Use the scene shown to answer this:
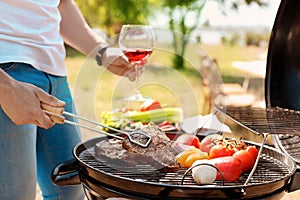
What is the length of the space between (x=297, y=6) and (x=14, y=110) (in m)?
1.59

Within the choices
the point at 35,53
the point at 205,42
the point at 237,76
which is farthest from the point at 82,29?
the point at 205,42

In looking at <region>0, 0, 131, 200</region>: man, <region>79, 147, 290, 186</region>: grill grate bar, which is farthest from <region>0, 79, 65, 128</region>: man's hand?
<region>79, 147, 290, 186</region>: grill grate bar

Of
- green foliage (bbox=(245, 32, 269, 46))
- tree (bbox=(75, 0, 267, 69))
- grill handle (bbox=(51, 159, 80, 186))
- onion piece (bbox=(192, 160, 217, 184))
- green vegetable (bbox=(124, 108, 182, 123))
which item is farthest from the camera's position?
green foliage (bbox=(245, 32, 269, 46))

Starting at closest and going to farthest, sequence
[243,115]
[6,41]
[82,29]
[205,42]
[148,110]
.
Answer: [6,41] < [243,115] < [82,29] < [148,110] < [205,42]

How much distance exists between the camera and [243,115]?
235 centimetres

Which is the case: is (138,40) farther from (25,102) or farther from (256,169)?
(256,169)

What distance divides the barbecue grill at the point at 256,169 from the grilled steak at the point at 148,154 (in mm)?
29

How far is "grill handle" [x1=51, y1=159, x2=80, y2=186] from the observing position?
1.97 meters

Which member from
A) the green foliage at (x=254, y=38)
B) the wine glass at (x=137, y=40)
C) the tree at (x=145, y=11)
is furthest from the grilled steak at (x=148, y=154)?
the green foliage at (x=254, y=38)

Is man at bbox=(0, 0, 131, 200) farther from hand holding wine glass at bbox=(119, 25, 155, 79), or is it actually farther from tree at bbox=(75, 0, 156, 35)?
tree at bbox=(75, 0, 156, 35)

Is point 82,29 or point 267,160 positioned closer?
point 267,160

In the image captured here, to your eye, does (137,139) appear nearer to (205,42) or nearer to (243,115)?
(243,115)

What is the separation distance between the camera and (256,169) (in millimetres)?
2041

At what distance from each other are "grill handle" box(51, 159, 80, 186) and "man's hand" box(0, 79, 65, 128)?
0.21 m
